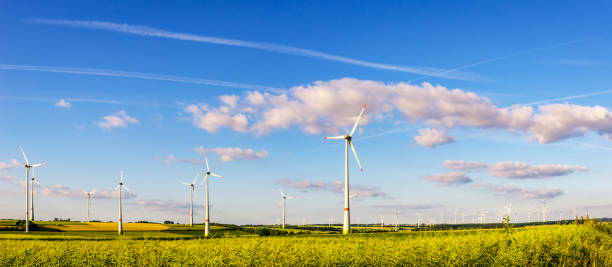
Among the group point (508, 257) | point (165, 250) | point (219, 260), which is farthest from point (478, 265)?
point (165, 250)

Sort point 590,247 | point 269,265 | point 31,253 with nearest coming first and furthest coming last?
point 269,265 < point 31,253 < point 590,247

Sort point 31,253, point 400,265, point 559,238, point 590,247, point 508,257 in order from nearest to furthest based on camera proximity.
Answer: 1. point 400,265
2. point 508,257
3. point 31,253
4. point 590,247
5. point 559,238

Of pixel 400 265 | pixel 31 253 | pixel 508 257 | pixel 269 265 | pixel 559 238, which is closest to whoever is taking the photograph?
pixel 269 265

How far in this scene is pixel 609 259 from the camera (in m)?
25.2

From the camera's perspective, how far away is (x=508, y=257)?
74.5 ft

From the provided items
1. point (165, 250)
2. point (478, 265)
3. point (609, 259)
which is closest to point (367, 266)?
point (478, 265)

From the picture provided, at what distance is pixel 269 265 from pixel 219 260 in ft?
7.47

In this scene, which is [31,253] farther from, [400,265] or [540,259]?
[540,259]

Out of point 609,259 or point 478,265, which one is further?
point 609,259

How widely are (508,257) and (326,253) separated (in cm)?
941

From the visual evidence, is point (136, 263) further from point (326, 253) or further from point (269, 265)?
point (326, 253)

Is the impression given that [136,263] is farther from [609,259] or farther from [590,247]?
[590,247]

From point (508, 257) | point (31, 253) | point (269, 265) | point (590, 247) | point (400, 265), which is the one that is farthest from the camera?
→ point (590, 247)

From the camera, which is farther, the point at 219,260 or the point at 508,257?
the point at 508,257
